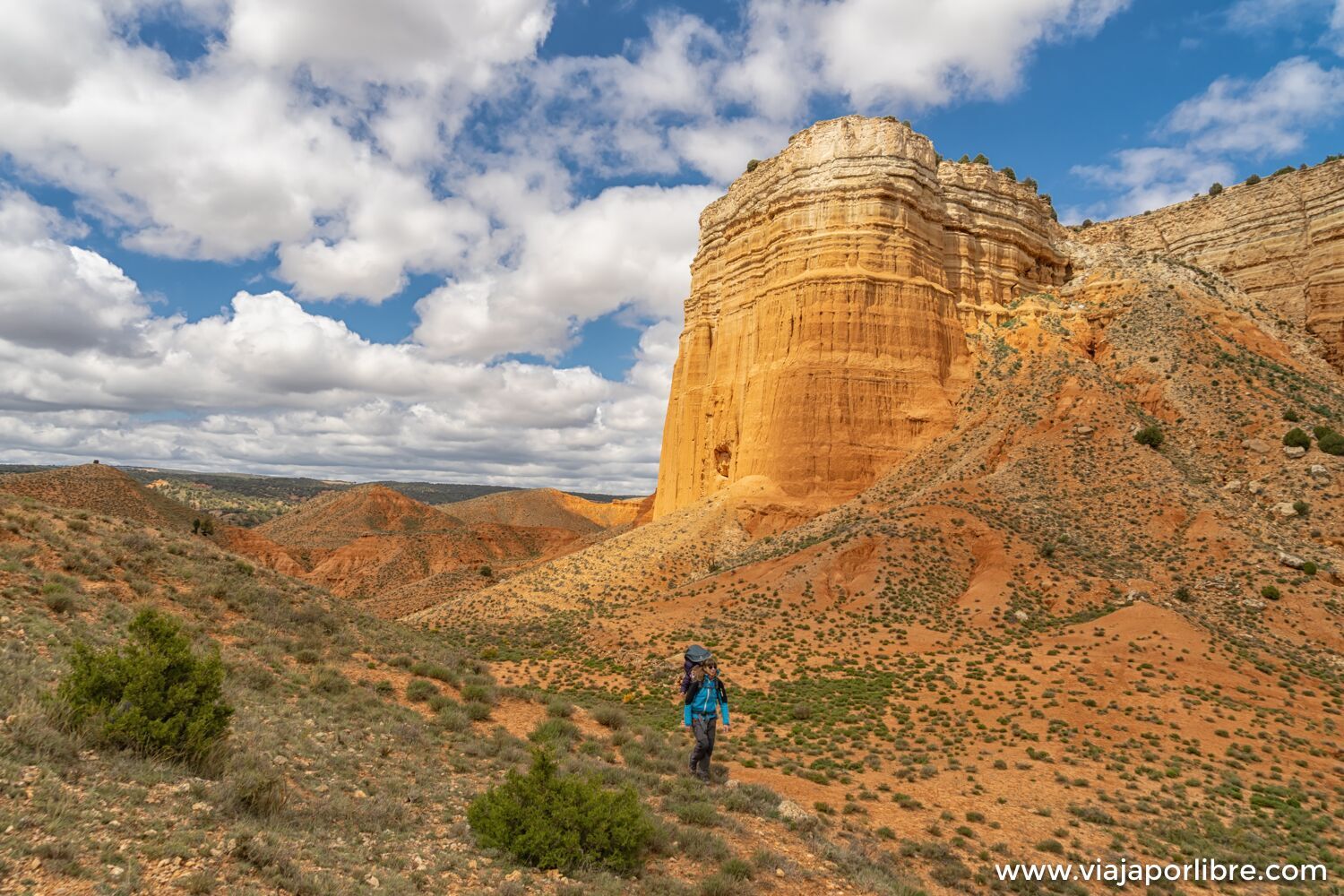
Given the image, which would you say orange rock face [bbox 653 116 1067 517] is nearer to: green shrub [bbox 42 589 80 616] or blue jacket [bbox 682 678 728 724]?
blue jacket [bbox 682 678 728 724]

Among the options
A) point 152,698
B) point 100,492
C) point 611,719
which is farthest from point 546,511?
point 152,698

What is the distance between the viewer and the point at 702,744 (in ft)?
38.4

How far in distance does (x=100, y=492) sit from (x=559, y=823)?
6955 cm

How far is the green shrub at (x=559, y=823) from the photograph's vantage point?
7.15 meters

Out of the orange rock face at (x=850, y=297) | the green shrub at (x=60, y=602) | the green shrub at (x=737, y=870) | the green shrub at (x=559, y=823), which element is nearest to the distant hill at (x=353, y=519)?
the orange rock face at (x=850, y=297)

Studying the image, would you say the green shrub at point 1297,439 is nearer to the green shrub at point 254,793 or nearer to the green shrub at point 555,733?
the green shrub at point 555,733

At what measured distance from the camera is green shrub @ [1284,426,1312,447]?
103 feet

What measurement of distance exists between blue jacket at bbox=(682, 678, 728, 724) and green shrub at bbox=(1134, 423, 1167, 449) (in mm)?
33416

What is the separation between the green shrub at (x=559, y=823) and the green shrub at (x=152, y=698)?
3.25 meters

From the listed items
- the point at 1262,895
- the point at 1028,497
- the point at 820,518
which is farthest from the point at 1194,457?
the point at 1262,895

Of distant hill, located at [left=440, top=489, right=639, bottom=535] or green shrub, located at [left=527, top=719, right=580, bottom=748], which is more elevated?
distant hill, located at [left=440, top=489, right=639, bottom=535]

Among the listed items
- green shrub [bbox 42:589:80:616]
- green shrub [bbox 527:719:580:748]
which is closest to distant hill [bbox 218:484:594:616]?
green shrub [bbox 42:589:80:616]

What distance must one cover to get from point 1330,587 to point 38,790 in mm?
35453

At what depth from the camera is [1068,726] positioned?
57.1 feet
